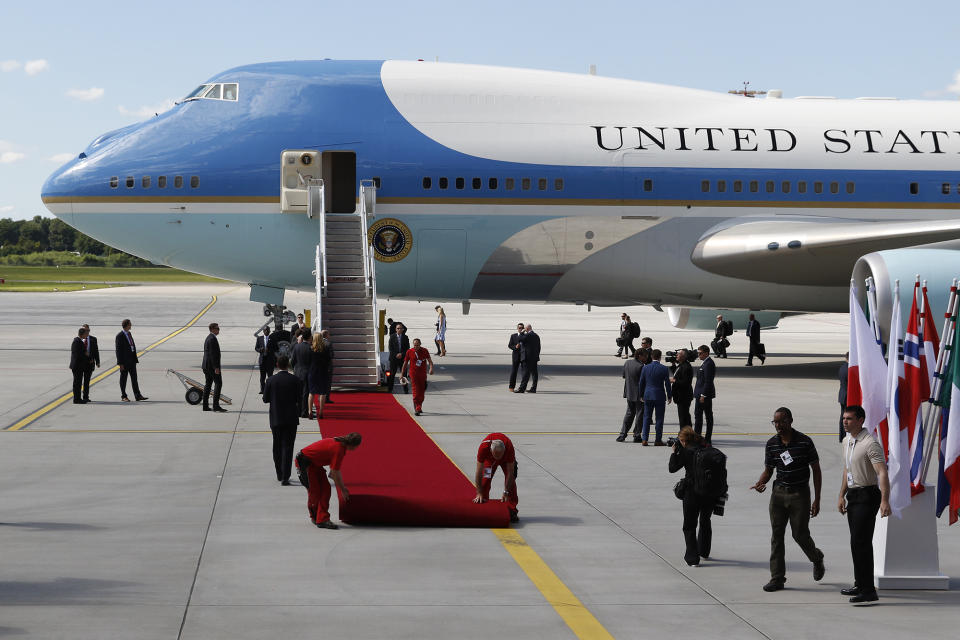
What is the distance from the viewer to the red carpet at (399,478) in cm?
1209

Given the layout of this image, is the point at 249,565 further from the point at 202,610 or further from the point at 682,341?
the point at 682,341

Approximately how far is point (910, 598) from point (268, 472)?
8496mm

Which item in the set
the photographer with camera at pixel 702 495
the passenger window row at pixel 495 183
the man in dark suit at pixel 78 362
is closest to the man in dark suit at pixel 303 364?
the man in dark suit at pixel 78 362

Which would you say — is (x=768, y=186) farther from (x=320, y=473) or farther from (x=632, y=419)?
(x=320, y=473)

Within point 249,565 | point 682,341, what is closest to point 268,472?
point 249,565

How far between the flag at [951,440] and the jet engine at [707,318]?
22.5m

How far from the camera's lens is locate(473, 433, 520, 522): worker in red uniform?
1238 cm

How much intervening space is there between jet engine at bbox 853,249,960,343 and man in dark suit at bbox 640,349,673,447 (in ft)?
23.4

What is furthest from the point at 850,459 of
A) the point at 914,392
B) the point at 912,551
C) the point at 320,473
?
the point at 320,473

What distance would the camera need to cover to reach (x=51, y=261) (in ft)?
595

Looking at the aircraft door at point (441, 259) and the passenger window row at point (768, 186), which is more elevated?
the passenger window row at point (768, 186)

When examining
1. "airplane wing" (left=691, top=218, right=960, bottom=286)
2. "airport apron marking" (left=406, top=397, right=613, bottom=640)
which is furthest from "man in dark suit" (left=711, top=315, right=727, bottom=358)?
"airport apron marking" (left=406, top=397, right=613, bottom=640)

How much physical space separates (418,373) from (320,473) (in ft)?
28.4

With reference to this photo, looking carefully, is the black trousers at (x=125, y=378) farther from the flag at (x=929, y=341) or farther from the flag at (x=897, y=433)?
the flag at (x=929, y=341)
